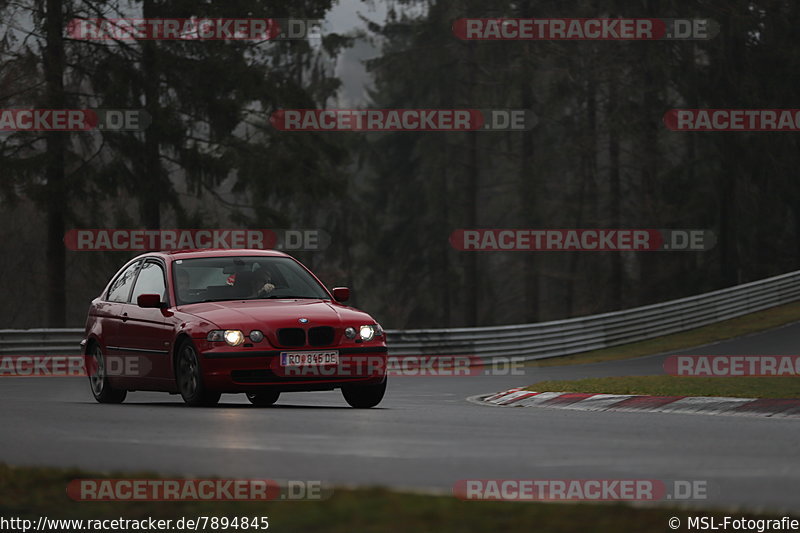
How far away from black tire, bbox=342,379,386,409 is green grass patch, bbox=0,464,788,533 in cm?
744

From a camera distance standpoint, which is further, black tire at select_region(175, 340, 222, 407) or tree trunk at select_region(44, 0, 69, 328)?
tree trunk at select_region(44, 0, 69, 328)

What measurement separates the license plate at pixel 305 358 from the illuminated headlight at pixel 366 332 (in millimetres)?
489

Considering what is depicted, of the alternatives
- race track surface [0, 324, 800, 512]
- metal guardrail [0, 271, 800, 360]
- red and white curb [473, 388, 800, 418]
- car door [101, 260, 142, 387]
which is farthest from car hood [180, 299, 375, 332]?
metal guardrail [0, 271, 800, 360]

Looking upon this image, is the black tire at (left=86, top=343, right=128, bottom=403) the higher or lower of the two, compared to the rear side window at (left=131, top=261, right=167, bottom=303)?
lower

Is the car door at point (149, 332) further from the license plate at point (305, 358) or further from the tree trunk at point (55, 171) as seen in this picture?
the tree trunk at point (55, 171)

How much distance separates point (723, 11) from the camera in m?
51.6

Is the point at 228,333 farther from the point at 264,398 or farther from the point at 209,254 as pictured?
the point at 264,398

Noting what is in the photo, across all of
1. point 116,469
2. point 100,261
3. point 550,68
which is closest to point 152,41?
point 100,261

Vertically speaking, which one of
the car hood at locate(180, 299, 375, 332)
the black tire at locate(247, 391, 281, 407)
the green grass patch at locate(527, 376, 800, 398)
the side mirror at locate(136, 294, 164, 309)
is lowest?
the green grass patch at locate(527, 376, 800, 398)

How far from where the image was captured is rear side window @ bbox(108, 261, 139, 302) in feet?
54.7

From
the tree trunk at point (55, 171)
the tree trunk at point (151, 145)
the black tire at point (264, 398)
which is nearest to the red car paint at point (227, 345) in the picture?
the black tire at point (264, 398)

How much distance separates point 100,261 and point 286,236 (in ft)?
20.9

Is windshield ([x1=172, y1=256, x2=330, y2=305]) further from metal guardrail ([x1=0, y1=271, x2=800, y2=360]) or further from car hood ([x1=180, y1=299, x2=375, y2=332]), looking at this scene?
metal guardrail ([x1=0, y1=271, x2=800, y2=360])

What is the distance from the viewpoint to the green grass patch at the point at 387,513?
6.54 metres
